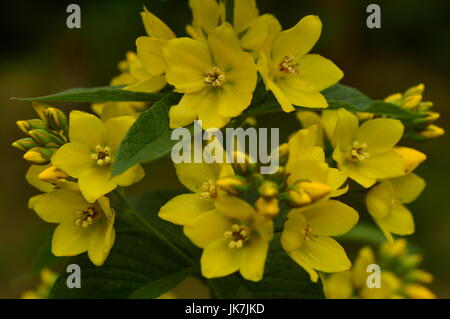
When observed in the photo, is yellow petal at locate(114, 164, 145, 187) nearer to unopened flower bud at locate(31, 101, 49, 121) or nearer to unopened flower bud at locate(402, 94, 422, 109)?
unopened flower bud at locate(31, 101, 49, 121)

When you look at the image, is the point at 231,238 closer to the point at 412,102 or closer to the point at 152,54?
the point at 152,54

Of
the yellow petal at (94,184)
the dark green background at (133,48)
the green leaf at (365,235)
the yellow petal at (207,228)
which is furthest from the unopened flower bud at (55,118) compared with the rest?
the dark green background at (133,48)

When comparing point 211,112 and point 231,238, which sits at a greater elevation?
point 211,112

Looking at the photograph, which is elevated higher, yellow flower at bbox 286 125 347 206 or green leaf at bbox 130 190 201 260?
yellow flower at bbox 286 125 347 206

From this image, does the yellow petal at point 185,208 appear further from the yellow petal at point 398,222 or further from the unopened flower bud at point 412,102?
the unopened flower bud at point 412,102

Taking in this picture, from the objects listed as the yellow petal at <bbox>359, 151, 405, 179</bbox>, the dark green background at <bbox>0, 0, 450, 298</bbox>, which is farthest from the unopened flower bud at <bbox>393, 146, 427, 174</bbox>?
the dark green background at <bbox>0, 0, 450, 298</bbox>

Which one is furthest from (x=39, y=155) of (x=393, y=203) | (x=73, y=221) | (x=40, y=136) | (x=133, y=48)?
(x=133, y=48)
